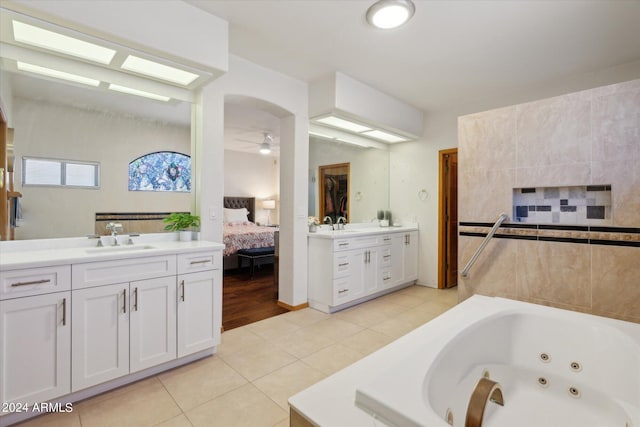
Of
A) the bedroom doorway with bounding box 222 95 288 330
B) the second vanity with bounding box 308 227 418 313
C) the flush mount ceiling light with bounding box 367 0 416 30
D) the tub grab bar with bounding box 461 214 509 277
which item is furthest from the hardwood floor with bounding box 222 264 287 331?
the flush mount ceiling light with bounding box 367 0 416 30

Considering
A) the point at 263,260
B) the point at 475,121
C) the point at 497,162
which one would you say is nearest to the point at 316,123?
the point at 475,121

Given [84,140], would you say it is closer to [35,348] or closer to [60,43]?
[60,43]

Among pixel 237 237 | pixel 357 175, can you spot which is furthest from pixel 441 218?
pixel 237 237

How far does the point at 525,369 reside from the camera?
5.99 ft

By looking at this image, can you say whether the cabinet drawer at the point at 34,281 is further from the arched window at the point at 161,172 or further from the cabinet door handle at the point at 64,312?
the arched window at the point at 161,172

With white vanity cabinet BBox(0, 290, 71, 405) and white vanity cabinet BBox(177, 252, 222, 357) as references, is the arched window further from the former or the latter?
white vanity cabinet BBox(0, 290, 71, 405)

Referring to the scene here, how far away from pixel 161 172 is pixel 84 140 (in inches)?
21.9

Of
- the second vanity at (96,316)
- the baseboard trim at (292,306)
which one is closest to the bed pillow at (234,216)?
the baseboard trim at (292,306)

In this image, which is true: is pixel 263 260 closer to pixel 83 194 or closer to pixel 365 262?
pixel 365 262

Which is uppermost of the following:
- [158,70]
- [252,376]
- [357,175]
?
[158,70]

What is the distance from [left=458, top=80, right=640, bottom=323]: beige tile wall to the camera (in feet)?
7.75

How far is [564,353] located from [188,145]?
9.95 feet

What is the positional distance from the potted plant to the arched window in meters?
0.27

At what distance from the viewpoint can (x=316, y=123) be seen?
3.76 metres
